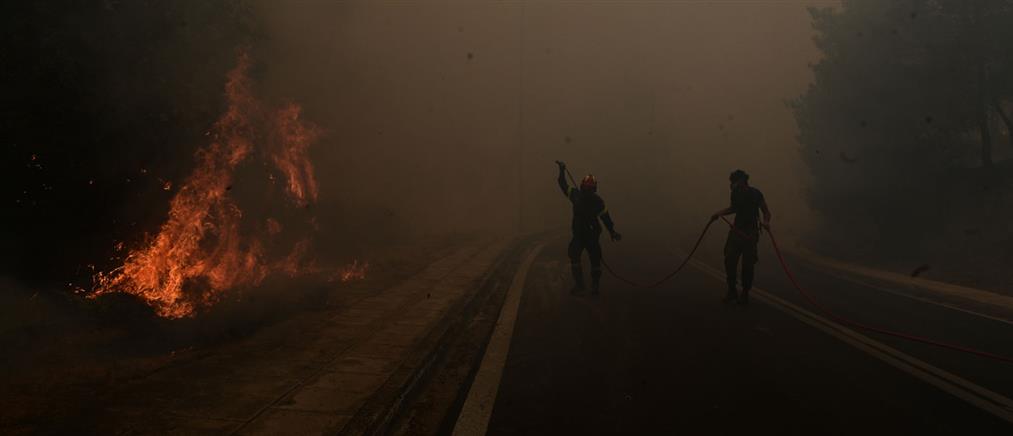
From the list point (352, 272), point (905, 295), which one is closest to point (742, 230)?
point (905, 295)

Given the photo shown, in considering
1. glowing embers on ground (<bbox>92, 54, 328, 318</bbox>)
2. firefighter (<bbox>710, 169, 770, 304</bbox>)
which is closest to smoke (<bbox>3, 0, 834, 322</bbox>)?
glowing embers on ground (<bbox>92, 54, 328, 318</bbox>)

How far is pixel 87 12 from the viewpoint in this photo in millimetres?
7055

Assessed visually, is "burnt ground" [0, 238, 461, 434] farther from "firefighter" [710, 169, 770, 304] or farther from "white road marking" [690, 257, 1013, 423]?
"white road marking" [690, 257, 1013, 423]

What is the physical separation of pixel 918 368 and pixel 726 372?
1916 mm

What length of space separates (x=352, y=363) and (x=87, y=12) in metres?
5.10

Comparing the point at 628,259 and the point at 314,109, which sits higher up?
the point at 314,109

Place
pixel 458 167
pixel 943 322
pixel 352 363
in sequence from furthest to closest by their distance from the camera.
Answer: pixel 458 167, pixel 943 322, pixel 352 363

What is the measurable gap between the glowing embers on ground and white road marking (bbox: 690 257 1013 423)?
25.9 ft

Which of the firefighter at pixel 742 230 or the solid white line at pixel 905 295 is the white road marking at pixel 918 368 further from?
the solid white line at pixel 905 295

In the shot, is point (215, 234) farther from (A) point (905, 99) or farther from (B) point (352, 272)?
(A) point (905, 99)

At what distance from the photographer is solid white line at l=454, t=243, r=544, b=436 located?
14.1 ft

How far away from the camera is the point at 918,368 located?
5879 millimetres

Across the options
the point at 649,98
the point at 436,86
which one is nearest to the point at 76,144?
the point at 436,86

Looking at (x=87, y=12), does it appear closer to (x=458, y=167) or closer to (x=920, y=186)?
(x=920, y=186)
